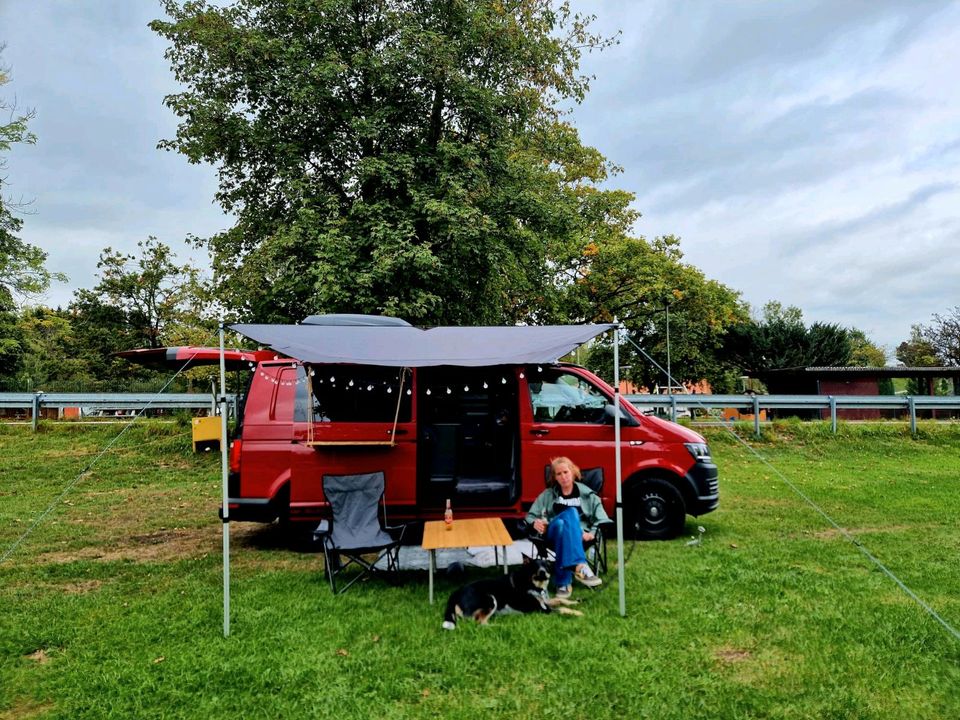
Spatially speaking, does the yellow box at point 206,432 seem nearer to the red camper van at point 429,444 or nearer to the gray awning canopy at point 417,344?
the red camper van at point 429,444

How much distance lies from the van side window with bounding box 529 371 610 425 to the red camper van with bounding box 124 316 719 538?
11 mm

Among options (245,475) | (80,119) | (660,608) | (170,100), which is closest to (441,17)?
(170,100)

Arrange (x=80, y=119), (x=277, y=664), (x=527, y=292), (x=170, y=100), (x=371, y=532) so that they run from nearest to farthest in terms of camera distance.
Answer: (x=277, y=664), (x=371, y=532), (x=170, y=100), (x=80, y=119), (x=527, y=292)

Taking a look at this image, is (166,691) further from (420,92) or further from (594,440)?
(420,92)

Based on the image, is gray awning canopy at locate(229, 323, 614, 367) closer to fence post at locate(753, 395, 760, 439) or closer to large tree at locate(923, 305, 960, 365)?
fence post at locate(753, 395, 760, 439)

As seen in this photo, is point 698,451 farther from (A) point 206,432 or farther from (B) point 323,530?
(A) point 206,432

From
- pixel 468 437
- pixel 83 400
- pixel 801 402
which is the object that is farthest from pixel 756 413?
pixel 83 400

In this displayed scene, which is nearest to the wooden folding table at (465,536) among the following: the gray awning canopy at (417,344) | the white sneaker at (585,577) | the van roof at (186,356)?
the white sneaker at (585,577)

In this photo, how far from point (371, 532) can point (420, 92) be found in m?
10.2

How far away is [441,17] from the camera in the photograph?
12.6 metres

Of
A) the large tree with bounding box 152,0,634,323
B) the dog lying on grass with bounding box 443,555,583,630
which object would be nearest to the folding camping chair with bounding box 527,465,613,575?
the dog lying on grass with bounding box 443,555,583,630

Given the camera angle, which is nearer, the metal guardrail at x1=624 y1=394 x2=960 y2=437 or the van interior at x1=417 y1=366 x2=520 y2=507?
the van interior at x1=417 y1=366 x2=520 y2=507

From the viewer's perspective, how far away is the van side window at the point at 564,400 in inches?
258

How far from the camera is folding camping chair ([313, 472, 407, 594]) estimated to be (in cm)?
521
